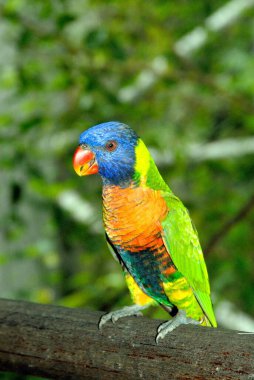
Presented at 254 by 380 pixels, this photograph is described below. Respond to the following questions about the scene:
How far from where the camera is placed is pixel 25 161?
1653 mm

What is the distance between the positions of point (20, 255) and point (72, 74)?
66cm

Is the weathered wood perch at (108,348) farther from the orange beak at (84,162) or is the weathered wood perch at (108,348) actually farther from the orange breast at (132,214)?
the orange beak at (84,162)

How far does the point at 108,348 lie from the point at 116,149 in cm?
33

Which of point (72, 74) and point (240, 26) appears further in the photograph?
point (240, 26)

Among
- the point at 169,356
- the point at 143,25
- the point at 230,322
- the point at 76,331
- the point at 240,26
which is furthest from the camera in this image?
the point at 240,26

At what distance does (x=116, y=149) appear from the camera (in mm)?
904

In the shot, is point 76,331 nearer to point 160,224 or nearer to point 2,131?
point 160,224

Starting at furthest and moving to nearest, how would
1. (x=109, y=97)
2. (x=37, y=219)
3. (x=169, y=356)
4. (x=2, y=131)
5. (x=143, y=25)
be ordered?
(x=37, y=219)
(x=143, y=25)
(x=2, y=131)
(x=109, y=97)
(x=169, y=356)

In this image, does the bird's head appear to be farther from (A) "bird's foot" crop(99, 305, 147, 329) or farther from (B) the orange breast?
(A) "bird's foot" crop(99, 305, 147, 329)

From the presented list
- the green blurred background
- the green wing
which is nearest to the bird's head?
the green wing

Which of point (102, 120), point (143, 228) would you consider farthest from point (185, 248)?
point (102, 120)

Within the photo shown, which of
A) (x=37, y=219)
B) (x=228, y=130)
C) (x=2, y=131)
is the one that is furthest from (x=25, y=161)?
Answer: (x=228, y=130)

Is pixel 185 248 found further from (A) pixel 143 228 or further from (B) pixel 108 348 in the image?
(B) pixel 108 348

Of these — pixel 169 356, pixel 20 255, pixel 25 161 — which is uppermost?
pixel 25 161
